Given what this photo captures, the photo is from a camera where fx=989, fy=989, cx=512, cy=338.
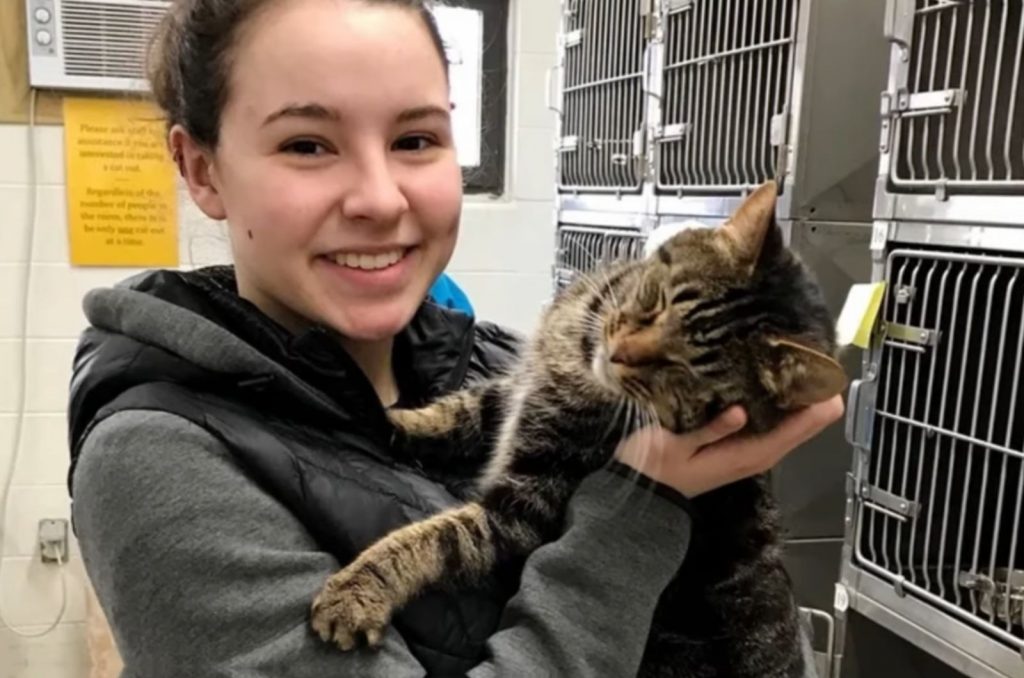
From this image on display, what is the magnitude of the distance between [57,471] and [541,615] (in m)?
2.31

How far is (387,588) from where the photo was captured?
2.93 feet

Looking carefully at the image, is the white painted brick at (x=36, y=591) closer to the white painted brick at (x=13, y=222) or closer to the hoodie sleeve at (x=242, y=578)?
the white painted brick at (x=13, y=222)

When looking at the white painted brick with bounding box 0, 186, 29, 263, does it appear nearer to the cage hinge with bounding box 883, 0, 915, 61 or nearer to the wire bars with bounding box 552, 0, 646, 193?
the wire bars with bounding box 552, 0, 646, 193

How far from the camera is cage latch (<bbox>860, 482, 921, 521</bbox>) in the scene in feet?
4.33

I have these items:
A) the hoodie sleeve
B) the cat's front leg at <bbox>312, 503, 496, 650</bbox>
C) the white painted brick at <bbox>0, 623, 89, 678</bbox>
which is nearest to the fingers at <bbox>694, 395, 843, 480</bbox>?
the hoodie sleeve

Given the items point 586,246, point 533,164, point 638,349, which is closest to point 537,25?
point 533,164

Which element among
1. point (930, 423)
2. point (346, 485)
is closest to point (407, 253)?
point (346, 485)

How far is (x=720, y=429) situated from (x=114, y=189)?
2.22m

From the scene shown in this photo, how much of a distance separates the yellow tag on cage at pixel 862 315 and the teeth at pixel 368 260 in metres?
0.65

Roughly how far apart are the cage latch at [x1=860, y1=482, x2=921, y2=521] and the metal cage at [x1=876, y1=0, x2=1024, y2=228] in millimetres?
380

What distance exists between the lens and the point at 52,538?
108 inches

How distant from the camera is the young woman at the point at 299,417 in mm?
810

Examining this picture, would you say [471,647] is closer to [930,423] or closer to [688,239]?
[688,239]

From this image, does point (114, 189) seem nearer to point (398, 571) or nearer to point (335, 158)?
point (335, 158)
